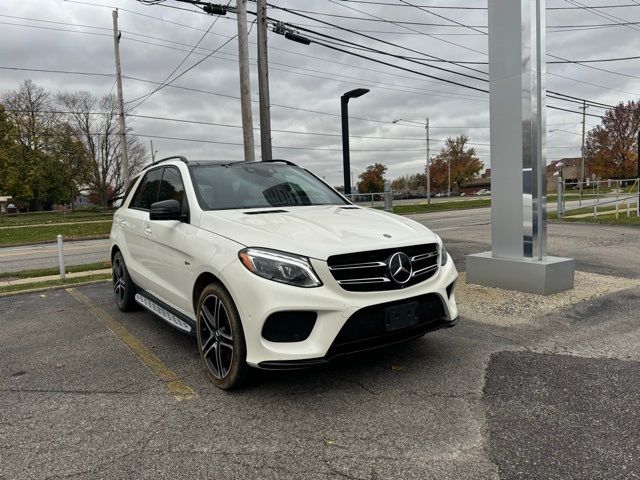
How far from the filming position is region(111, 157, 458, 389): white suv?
10.2 feet

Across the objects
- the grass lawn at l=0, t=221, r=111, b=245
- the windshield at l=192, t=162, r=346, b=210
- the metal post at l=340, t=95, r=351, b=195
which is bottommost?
the grass lawn at l=0, t=221, r=111, b=245

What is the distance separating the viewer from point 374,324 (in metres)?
3.24

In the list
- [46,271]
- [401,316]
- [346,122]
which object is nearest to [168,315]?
[401,316]

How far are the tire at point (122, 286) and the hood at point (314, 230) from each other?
2.41 meters

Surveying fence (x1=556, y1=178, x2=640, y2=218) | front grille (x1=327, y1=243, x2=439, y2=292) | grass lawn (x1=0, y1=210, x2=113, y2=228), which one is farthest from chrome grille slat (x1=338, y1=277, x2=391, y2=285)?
grass lawn (x1=0, y1=210, x2=113, y2=228)

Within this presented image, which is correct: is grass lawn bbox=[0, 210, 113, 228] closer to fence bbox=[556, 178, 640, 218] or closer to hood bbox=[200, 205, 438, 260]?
fence bbox=[556, 178, 640, 218]

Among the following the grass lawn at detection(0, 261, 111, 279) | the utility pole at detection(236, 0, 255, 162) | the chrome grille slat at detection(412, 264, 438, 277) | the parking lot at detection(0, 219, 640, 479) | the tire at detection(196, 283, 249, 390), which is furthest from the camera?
the utility pole at detection(236, 0, 255, 162)

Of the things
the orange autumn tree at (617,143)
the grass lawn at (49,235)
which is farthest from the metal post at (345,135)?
the orange autumn tree at (617,143)

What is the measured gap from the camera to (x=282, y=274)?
10.3 ft

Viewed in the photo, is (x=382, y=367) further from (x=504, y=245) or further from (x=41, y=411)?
(x=504, y=245)

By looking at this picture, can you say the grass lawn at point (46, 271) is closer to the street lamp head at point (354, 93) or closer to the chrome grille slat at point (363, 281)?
the street lamp head at point (354, 93)

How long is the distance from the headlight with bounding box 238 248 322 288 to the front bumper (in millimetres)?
38

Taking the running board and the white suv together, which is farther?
the running board

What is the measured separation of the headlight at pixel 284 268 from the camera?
312cm
